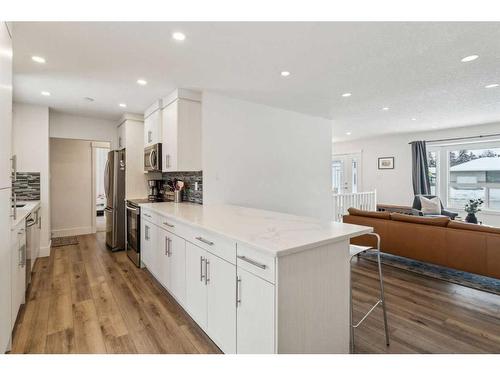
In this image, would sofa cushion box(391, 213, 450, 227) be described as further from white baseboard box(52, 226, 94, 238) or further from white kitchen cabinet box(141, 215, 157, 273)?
white baseboard box(52, 226, 94, 238)

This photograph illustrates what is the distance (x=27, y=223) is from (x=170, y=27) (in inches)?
99.0

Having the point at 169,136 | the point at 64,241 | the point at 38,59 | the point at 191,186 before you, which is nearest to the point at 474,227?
the point at 191,186

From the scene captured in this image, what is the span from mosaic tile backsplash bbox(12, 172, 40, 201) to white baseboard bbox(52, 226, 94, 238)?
1.67 metres

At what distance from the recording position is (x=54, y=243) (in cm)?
496

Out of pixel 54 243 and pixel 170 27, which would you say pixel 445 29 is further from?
pixel 54 243

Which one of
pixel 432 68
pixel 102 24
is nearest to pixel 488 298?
pixel 432 68

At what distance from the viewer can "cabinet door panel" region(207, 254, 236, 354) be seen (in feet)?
5.45

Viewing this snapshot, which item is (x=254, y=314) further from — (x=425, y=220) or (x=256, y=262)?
(x=425, y=220)

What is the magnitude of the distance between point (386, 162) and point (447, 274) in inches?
193

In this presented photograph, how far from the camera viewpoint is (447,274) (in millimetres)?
3287

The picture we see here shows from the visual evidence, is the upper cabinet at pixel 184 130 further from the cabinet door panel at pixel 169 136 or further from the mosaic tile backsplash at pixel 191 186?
the mosaic tile backsplash at pixel 191 186

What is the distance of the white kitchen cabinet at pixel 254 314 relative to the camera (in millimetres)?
1376

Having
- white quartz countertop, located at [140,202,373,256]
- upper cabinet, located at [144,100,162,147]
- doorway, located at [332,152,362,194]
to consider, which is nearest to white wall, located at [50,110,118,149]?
upper cabinet, located at [144,100,162,147]

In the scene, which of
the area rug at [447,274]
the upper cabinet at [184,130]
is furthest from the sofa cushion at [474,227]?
the upper cabinet at [184,130]
